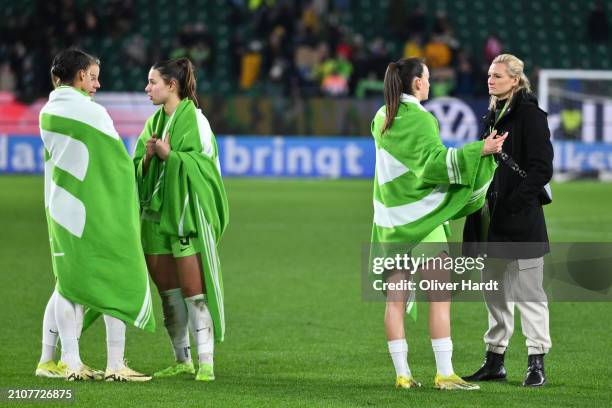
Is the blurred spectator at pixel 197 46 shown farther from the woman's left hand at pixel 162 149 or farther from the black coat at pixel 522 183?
the black coat at pixel 522 183

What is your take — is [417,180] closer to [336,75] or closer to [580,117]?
[580,117]

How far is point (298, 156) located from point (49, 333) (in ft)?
57.4

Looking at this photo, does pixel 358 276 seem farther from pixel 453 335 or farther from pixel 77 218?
pixel 77 218

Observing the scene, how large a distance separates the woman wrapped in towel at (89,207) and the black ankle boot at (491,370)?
1.93 m

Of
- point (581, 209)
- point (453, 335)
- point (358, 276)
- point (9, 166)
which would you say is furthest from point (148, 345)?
point (9, 166)

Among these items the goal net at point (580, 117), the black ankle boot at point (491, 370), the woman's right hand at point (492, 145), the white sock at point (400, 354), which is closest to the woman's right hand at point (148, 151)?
the white sock at point (400, 354)

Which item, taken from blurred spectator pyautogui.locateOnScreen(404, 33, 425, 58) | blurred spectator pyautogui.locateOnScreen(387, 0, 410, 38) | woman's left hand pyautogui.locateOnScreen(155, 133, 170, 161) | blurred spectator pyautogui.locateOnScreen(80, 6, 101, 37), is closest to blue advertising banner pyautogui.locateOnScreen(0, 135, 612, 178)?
blurred spectator pyautogui.locateOnScreen(404, 33, 425, 58)

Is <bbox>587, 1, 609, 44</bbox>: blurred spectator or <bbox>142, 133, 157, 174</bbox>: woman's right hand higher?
<bbox>587, 1, 609, 44</bbox>: blurred spectator

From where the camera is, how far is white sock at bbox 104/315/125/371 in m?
6.47

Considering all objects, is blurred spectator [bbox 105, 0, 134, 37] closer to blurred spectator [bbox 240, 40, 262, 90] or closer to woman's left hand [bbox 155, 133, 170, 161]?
blurred spectator [bbox 240, 40, 262, 90]

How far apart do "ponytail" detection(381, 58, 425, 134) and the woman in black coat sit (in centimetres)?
55

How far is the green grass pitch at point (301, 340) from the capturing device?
6223 millimetres

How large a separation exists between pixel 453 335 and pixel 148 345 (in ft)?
7.14

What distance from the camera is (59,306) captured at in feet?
21.3
